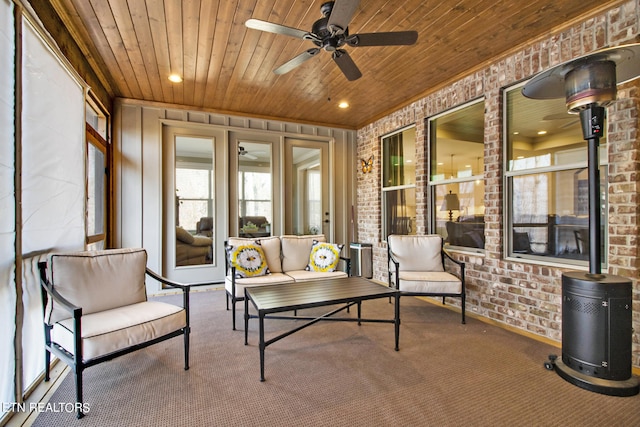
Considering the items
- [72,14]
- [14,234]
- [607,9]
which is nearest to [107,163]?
[72,14]

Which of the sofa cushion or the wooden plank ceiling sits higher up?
the wooden plank ceiling

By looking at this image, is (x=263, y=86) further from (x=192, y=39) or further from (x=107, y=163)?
(x=107, y=163)

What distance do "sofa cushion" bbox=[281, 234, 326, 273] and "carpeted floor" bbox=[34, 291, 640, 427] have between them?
0.97 metres

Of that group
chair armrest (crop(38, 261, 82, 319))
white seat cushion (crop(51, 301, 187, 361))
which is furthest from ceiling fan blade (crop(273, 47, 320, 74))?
chair armrest (crop(38, 261, 82, 319))

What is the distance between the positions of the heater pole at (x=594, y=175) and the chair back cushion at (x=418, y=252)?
66.6 inches

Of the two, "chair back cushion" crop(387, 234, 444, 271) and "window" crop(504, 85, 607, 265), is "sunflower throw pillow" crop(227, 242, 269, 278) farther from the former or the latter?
"window" crop(504, 85, 607, 265)

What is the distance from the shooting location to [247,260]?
11.2 ft

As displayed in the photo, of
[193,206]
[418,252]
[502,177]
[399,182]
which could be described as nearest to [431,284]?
[418,252]

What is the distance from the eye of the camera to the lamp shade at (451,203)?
13.0 ft

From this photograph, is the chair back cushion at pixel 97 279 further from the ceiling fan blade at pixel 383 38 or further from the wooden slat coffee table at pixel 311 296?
the ceiling fan blade at pixel 383 38

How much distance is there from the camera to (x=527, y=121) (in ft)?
10.4

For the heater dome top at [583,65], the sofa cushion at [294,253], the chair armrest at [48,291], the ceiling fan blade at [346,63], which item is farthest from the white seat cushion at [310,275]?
the heater dome top at [583,65]

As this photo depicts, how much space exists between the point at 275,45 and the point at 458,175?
2.62m

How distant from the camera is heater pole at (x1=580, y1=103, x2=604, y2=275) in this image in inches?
84.0
